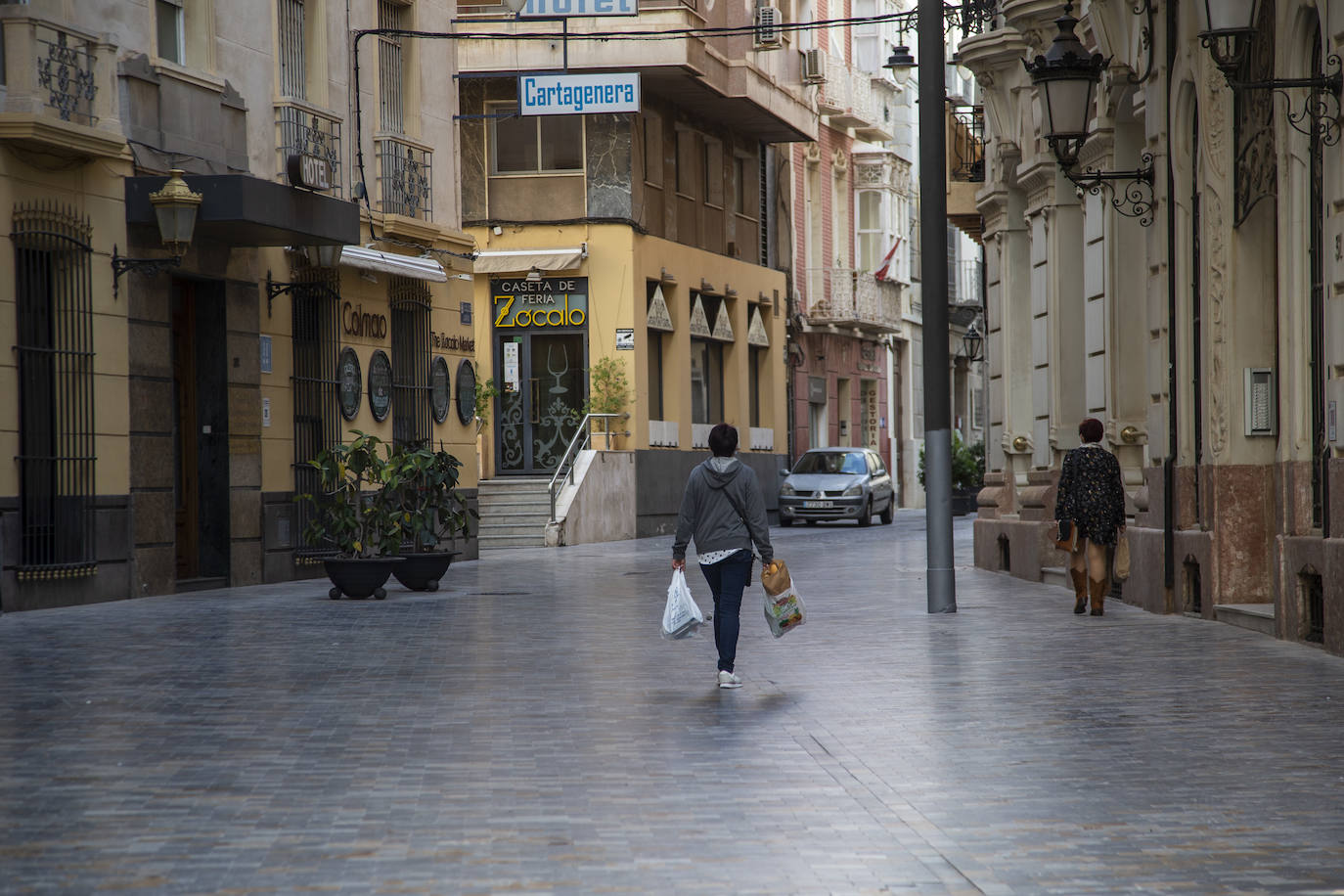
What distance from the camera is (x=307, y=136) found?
23.3m

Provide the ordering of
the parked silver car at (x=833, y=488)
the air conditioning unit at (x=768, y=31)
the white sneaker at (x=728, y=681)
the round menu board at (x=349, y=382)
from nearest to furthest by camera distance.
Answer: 1. the white sneaker at (x=728, y=681)
2. the round menu board at (x=349, y=382)
3. the parked silver car at (x=833, y=488)
4. the air conditioning unit at (x=768, y=31)

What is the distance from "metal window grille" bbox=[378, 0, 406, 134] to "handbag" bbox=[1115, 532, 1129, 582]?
13000 mm

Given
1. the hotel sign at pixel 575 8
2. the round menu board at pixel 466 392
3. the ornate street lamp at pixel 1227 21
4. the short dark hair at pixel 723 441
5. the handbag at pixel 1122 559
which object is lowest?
the handbag at pixel 1122 559

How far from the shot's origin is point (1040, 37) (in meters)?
21.4

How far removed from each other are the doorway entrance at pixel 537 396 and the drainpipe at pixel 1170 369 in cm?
2171

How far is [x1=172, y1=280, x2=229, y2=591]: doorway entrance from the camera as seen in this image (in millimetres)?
21531

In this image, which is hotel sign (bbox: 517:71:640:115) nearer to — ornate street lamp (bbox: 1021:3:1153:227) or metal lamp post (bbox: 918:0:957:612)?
metal lamp post (bbox: 918:0:957:612)

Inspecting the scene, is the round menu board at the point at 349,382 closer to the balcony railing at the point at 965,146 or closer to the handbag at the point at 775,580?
the balcony railing at the point at 965,146

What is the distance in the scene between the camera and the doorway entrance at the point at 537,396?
37.3 m

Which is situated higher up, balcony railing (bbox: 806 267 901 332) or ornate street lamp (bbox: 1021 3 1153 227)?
balcony railing (bbox: 806 267 901 332)

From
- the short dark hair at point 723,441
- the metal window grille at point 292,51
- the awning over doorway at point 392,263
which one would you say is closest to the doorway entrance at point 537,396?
the awning over doorway at point 392,263

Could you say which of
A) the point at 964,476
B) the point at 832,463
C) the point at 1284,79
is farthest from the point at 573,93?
the point at 964,476

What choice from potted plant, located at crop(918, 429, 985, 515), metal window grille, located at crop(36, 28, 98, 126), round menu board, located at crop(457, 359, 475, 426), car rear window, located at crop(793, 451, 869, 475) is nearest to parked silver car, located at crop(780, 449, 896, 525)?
A: car rear window, located at crop(793, 451, 869, 475)

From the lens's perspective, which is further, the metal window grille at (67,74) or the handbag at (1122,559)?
the metal window grille at (67,74)
